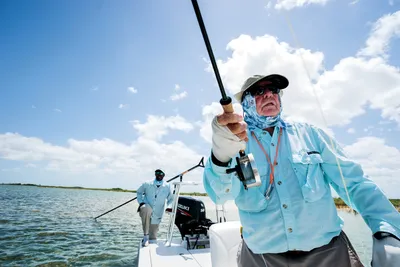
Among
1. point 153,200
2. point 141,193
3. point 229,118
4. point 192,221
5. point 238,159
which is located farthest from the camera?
point 141,193

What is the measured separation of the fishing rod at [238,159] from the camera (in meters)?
1.56

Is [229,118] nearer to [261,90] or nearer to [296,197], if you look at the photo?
[296,197]

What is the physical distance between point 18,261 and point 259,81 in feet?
37.2

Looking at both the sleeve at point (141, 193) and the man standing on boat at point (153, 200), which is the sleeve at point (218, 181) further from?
the sleeve at point (141, 193)

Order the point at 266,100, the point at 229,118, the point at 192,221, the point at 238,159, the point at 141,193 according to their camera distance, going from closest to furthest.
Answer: the point at 229,118
the point at 238,159
the point at 266,100
the point at 192,221
the point at 141,193

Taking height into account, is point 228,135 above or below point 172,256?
above

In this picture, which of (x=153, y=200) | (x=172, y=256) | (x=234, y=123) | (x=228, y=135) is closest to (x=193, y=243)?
(x=172, y=256)

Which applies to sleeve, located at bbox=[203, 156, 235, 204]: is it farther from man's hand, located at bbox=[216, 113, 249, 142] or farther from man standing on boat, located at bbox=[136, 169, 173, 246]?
man standing on boat, located at bbox=[136, 169, 173, 246]

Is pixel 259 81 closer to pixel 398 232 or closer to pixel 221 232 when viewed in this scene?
pixel 398 232

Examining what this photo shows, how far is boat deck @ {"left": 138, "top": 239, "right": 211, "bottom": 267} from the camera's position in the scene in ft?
18.0

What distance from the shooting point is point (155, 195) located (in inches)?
418

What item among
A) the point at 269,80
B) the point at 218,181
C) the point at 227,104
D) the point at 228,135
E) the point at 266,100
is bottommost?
the point at 218,181

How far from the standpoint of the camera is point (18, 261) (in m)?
8.98

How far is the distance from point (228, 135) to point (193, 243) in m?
6.18
